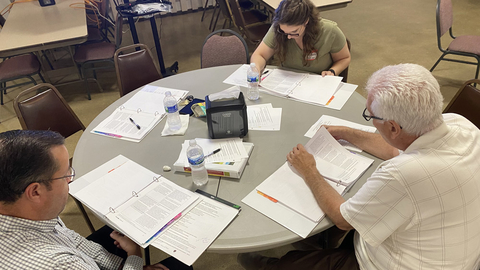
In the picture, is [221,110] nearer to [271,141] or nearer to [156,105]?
[271,141]

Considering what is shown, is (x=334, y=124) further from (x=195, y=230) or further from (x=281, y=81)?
(x=195, y=230)

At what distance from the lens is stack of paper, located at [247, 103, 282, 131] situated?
1.77m

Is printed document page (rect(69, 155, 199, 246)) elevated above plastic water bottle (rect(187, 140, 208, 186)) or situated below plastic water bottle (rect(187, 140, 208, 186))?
below

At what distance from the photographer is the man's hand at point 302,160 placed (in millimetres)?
1390

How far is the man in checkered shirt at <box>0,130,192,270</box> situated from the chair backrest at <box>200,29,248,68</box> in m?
1.78

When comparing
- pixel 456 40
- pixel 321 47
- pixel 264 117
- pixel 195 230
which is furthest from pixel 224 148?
pixel 456 40

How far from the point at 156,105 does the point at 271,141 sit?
0.85 meters

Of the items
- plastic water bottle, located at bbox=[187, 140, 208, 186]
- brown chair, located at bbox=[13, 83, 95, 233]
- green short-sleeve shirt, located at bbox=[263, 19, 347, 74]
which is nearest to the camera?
plastic water bottle, located at bbox=[187, 140, 208, 186]

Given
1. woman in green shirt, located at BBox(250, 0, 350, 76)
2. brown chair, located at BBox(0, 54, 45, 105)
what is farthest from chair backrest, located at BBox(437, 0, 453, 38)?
brown chair, located at BBox(0, 54, 45, 105)

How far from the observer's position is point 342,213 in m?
1.16

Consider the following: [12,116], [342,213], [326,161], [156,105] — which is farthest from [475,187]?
[12,116]

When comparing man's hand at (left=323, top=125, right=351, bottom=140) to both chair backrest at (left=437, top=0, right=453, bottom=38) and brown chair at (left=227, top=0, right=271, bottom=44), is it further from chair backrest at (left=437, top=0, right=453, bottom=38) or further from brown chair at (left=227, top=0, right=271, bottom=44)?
chair backrest at (left=437, top=0, right=453, bottom=38)

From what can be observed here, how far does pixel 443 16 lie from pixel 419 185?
305cm

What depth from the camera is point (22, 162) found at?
0.93 m
